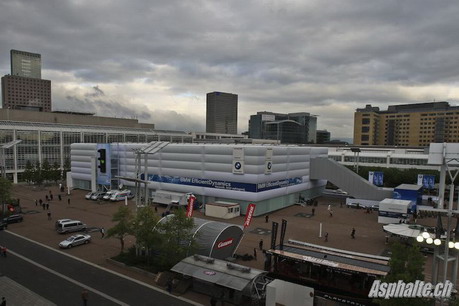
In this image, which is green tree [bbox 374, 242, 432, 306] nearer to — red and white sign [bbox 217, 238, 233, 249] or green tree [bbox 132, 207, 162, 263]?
red and white sign [bbox 217, 238, 233, 249]

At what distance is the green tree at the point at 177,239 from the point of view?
1069 inches

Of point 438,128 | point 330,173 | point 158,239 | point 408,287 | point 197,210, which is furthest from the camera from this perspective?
point 438,128

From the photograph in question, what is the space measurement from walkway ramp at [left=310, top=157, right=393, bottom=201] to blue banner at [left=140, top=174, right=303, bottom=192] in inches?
221

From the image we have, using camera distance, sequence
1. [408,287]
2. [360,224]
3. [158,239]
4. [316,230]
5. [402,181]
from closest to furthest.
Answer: [408,287], [158,239], [316,230], [360,224], [402,181]

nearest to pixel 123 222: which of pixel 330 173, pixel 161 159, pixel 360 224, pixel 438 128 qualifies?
pixel 161 159

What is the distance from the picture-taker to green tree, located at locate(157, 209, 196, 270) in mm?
27141

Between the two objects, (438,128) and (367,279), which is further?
(438,128)

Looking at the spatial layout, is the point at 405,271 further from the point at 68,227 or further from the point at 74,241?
the point at 68,227

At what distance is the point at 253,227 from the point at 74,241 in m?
22.3

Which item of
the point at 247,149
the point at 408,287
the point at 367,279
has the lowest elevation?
the point at 367,279

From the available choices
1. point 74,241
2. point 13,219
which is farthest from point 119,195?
point 74,241

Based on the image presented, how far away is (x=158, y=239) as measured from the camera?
94.4 ft

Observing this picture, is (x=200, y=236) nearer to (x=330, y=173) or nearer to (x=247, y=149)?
(x=247, y=149)

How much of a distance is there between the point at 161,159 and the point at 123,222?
30809 millimetres
